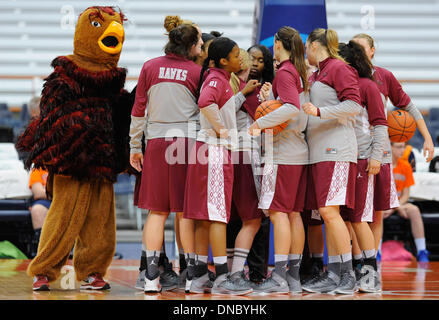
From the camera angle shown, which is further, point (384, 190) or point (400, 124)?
point (400, 124)

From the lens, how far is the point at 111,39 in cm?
401

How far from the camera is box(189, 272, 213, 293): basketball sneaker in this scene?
3799mm

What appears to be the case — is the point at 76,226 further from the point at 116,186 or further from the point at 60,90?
the point at 116,186

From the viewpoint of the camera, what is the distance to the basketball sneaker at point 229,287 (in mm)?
3723

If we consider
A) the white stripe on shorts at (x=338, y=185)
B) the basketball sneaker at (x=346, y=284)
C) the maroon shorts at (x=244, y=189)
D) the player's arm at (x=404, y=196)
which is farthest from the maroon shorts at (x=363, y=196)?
the player's arm at (x=404, y=196)

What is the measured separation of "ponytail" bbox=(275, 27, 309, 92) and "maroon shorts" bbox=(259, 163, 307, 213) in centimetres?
55

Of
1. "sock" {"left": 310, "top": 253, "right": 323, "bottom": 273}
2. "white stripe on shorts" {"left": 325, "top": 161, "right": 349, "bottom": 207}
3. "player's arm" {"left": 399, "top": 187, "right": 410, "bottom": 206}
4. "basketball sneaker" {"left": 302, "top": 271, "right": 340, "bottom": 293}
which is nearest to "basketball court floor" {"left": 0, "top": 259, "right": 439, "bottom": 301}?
"basketball sneaker" {"left": 302, "top": 271, "right": 340, "bottom": 293}

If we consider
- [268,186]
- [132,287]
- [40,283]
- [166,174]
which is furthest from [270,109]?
[40,283]

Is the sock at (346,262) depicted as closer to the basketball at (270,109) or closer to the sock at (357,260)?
the sock at (357,260)

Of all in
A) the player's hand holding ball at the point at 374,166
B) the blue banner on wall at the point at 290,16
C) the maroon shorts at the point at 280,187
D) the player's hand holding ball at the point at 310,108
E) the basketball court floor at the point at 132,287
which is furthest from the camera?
the blue banner on wall at the point at 290,16

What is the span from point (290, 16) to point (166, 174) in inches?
91.3

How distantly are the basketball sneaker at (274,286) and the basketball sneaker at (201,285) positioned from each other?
0.28 m

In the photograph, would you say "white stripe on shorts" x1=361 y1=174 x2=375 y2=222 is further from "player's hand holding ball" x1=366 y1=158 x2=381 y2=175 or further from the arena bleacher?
the arena bleacher

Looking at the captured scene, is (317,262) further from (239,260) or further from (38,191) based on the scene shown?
(38,191)
